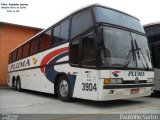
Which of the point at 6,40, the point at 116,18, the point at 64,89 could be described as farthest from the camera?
the point at 6,40

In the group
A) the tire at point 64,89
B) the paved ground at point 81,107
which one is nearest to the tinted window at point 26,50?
the tire at point 64,89

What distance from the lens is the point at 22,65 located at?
16047mm

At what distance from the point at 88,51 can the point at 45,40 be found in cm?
448

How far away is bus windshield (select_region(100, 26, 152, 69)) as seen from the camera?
7914 mm

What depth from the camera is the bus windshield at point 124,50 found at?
791cm

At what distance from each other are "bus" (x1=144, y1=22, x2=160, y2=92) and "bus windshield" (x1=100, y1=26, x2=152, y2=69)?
233 centimetres

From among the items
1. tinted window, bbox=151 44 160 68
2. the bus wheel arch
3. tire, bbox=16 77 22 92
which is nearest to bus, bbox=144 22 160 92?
tinted window, bbox=151 44 160 68

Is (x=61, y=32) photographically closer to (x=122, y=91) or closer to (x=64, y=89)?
(x=64, y=89)

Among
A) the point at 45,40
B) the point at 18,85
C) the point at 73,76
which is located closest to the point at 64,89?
the point at 73,76

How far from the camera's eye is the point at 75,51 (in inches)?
356

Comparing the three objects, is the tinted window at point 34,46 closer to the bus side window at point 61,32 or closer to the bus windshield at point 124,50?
the bus side window at point 61,32

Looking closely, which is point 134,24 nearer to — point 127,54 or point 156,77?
point 127,54

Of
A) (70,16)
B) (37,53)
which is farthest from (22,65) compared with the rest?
(70,16)

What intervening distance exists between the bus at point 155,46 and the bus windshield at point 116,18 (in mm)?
2346
